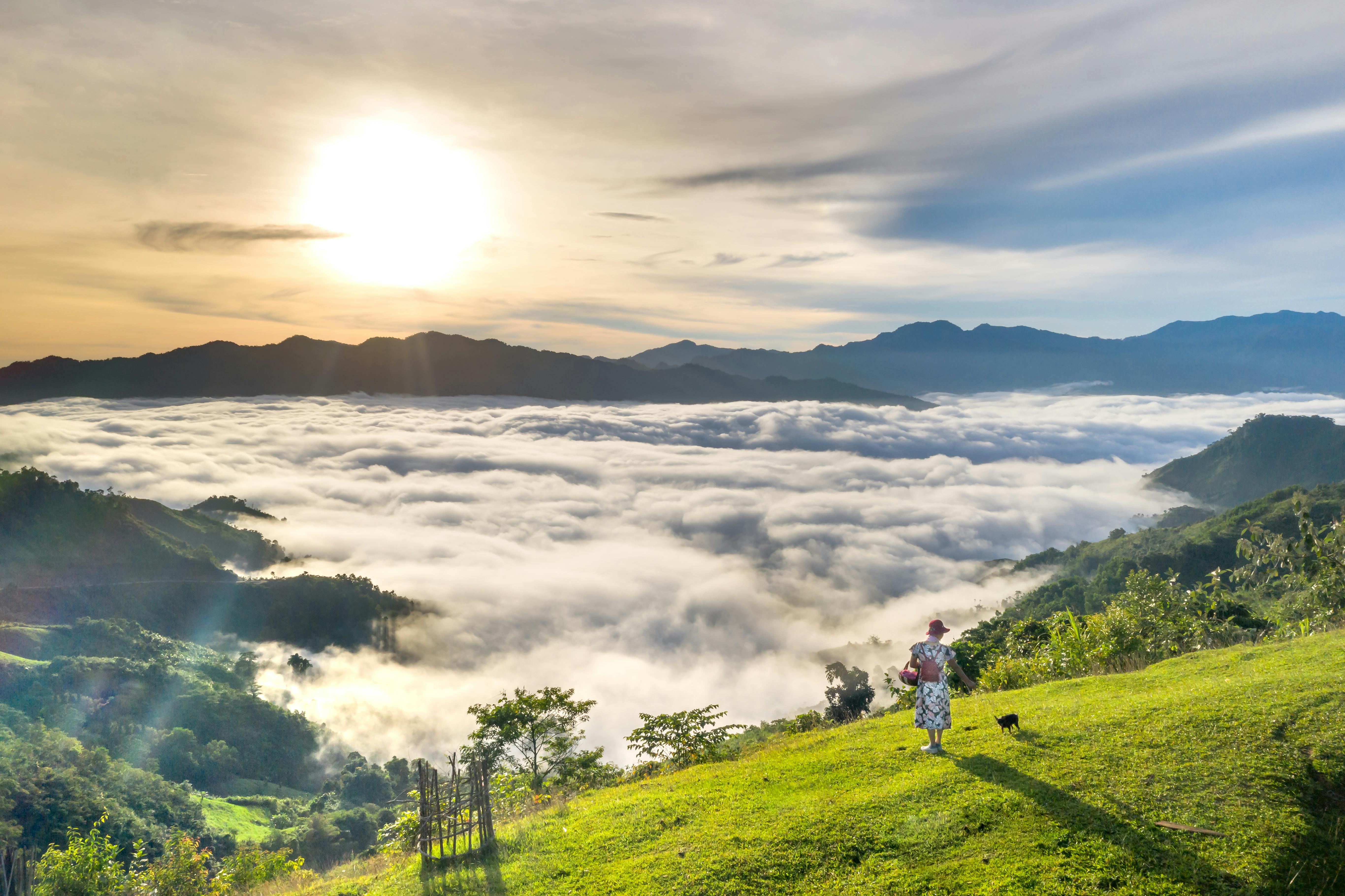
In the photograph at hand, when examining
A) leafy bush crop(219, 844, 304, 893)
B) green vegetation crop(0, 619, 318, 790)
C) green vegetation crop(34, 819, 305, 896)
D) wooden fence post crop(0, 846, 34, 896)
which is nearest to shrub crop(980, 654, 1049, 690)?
green vegetation crop(34, 819, 305, 896)

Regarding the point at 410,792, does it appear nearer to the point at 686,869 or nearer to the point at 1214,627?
the point at 686,869

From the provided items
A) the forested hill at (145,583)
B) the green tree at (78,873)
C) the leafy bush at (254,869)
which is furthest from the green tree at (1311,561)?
the forested hill at (145,583)

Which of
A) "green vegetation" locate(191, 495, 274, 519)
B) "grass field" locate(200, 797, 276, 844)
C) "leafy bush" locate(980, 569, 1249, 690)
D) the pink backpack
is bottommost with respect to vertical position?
"grass field" locate(200, 797, 276, 844)

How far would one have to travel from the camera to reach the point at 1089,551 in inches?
5207

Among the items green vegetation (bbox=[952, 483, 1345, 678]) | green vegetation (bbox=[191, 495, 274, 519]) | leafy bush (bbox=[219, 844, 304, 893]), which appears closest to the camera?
leafy bush (bbox=[219, 844, 304, 893])

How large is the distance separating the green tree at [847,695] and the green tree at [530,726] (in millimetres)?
10313

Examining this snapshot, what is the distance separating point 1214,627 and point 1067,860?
17.4 meters

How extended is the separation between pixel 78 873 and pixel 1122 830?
73.8 ft

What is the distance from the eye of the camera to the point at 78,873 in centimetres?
1614

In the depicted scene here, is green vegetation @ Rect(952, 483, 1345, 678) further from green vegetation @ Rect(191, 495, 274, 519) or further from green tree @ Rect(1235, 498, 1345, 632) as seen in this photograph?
green vegetation @ Rect(191, 495, 274, 519)

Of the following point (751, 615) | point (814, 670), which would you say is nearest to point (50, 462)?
point (751, 615)

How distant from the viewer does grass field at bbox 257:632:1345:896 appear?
Result: 25.2 ft

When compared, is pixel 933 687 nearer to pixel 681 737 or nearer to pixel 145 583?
pixel 681 737

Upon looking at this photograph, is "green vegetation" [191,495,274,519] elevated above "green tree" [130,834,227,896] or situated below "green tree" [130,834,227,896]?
below
